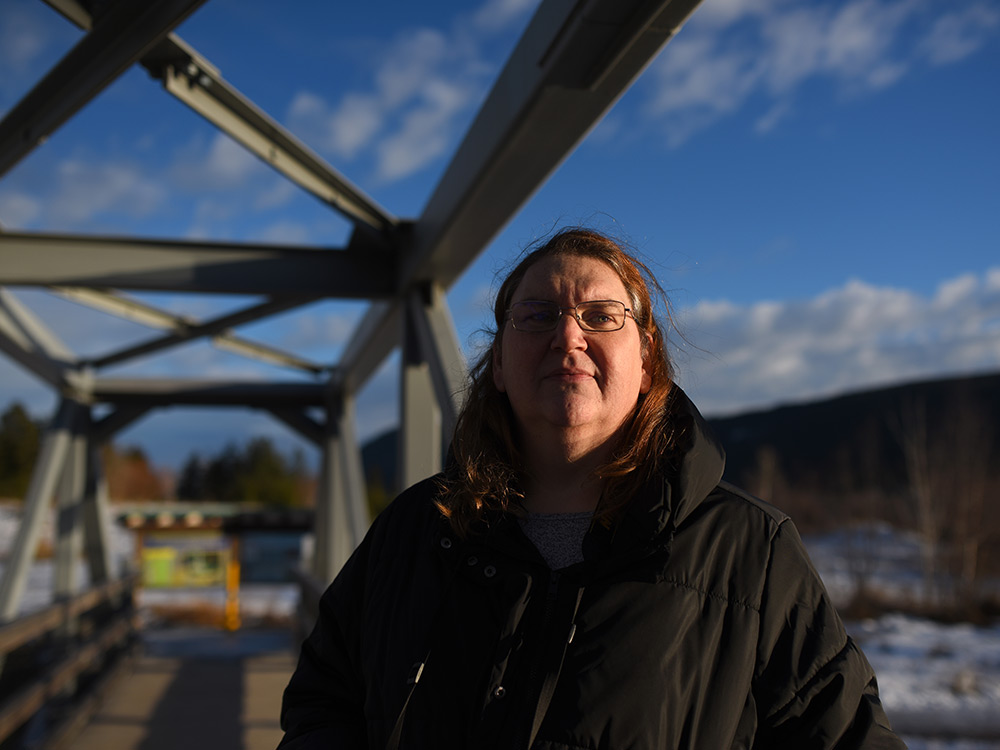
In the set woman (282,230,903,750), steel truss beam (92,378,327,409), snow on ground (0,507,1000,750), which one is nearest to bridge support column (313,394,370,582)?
steel truss beam (92,378,327,409)

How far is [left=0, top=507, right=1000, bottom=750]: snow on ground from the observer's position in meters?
7.88

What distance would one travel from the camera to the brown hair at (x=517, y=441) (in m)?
1.54

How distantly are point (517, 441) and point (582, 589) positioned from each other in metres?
0.42

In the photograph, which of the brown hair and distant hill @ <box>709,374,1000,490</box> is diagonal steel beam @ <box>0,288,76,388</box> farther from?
distant hill @ <box>709,374,1000,490</box>

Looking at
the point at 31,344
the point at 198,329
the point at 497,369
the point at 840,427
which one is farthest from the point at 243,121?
the point at 840,427

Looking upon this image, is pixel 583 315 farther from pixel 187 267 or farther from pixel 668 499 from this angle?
pixel 187 267

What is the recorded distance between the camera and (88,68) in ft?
10.0

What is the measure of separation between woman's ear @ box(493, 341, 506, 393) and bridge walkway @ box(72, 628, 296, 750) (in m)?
3.86

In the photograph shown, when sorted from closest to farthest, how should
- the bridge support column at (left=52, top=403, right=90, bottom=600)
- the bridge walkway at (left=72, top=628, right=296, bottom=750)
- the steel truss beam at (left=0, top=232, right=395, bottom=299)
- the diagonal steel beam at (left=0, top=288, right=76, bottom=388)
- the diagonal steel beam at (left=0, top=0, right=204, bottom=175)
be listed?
the diagonal steel beam at (left=0, top=0, right=204, bottom=175) < the steel truss beam at (left=0, top=232, right=395, bottom=299) < the bridge walkway at (left=72, top=628, right=296, bottom=750) < the diagonal steel beam at (left=0, top=288, right=76, bottom=388) < the bridge support column at (left=52, top=403, right=90, bottom=600)

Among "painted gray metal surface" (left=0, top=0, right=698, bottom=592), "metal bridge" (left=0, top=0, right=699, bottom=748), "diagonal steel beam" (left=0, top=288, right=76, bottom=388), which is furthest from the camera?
"diagonal steel beam" (left=0, top=288, right=76, bottom=388)

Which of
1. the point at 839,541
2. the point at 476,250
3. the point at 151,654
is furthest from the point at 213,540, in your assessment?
the point at 839,541

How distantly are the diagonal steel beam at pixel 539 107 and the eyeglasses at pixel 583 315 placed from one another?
Answer: 2.49 feet

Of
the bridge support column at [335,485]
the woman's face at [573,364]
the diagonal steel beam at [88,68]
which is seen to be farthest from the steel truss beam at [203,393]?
the woman's face at [573,364]

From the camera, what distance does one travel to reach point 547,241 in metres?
1.82
